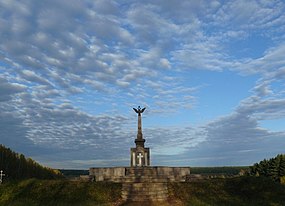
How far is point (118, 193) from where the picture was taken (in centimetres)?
2148

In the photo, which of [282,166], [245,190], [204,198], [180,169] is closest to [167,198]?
[204,198]

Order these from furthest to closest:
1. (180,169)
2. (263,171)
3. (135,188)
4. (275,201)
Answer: (263,171) < (180,169) < (135,188) < (275,201)

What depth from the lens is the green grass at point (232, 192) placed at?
20.0 meters

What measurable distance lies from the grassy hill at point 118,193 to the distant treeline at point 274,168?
57.8ft

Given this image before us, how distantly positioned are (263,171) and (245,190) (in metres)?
23.6

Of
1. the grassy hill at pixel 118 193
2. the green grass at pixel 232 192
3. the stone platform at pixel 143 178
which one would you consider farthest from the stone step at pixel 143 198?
the green grass at pixel 232 192

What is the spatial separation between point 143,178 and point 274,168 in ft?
76.9

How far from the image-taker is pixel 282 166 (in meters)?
40.2

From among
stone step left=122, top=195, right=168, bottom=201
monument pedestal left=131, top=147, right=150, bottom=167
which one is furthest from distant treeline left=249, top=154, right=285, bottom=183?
stone step left=122, top=195, right=168, bottom=201

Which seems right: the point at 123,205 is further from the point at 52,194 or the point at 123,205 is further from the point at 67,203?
the point at 52,194

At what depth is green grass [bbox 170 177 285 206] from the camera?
20.0m

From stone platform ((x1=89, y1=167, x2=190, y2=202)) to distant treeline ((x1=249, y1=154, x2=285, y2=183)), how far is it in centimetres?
1592

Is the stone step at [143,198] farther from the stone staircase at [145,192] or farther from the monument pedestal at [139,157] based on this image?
the monument pedestal at [139,157]

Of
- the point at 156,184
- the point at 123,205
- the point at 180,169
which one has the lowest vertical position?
the point at 123,205
